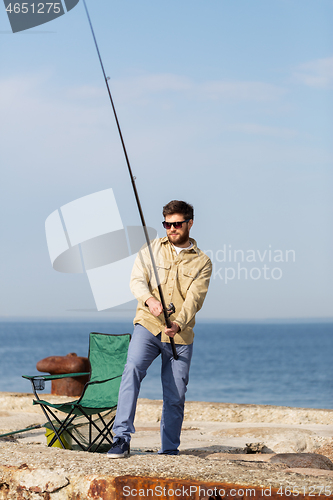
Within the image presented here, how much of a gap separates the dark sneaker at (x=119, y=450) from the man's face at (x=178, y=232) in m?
1.27

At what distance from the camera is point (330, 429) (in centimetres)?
531

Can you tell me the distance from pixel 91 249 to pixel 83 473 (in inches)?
208

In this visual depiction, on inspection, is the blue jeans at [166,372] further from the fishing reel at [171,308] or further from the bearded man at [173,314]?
the fishing reel at [171,308]

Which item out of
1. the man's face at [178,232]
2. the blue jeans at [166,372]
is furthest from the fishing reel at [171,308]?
the man's face at [178,232]

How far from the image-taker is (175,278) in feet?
12.1

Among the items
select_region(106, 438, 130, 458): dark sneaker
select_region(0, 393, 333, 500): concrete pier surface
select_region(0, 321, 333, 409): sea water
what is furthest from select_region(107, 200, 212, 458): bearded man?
select_region(0, 321, 333, 409): sea water

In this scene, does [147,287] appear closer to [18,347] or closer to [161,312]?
[161,312]

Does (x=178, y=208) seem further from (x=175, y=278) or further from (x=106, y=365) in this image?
(x=106, y=365)

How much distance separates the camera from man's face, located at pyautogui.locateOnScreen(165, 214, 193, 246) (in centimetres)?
366

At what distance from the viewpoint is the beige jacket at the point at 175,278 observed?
142 inches

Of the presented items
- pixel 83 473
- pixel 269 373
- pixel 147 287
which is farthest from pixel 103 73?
pixel 269 373

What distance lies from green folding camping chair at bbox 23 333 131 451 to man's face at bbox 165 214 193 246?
3.37 ft

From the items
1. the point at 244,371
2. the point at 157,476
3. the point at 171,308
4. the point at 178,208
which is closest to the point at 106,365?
the point at 171,308

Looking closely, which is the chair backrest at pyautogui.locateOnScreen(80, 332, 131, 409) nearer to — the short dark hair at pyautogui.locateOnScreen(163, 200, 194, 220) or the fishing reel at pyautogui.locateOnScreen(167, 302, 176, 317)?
the fishing reel at pyautogui.locateOnScreen(167, 302, 176, 317)
